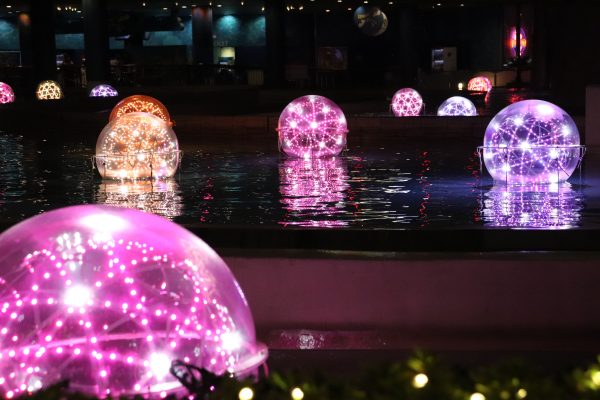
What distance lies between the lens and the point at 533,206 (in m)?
9.95

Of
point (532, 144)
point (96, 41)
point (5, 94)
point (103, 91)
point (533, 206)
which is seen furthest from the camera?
point (96, 41)

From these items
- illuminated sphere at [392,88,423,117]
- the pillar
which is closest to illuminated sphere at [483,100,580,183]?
illuminated sphere at [392,88,423,117]

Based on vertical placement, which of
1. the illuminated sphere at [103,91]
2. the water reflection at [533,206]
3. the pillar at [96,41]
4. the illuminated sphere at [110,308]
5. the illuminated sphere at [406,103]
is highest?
the pillar at [96,41]

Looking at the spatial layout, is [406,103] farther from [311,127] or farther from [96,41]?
[96,41]

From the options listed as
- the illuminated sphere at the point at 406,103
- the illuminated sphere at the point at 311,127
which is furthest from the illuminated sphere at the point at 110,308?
the illuminated sphere at the point at 406,103

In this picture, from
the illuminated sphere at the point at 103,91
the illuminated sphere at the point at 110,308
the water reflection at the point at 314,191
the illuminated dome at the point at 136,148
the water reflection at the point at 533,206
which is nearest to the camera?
the illuminated sphere at the point at 110,308

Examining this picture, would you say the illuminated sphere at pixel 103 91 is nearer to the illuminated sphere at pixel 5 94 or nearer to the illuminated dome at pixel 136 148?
the illuminated sphere at pixel 5 94

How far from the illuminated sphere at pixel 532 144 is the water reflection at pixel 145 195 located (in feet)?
11.1

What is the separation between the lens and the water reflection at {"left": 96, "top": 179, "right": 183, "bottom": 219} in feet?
33.5

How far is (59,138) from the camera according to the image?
21125 millimetres

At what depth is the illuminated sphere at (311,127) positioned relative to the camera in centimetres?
1484

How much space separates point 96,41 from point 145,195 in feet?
97.7

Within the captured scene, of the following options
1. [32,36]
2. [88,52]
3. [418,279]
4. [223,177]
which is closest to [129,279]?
[418,279]

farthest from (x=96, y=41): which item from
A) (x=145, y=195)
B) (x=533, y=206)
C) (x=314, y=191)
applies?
(x=533, y=206)
